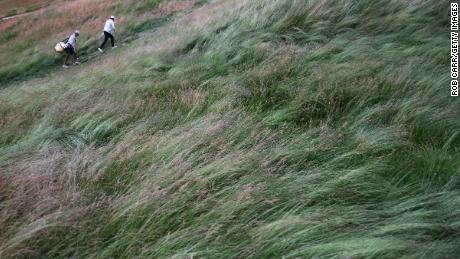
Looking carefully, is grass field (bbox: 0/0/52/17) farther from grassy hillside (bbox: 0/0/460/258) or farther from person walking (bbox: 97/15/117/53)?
grassy hillside (bbox: 0/0/460/258)

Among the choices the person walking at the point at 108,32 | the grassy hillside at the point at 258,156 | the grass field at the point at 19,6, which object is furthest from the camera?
the grass field at the point at 19,6

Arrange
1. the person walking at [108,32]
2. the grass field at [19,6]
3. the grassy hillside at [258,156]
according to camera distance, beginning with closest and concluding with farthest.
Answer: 1. the grassy hillside at [258,156]
2. the person walking at [108,32]
3. the grass field at [19,6]

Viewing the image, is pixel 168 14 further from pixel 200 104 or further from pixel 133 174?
pixel 133 174

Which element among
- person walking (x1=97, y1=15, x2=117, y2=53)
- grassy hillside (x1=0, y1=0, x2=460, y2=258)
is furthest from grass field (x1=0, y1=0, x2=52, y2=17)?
grassy hillside (x1=0, y1=0, x2=460, y2=258)

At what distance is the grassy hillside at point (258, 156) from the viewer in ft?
8.79

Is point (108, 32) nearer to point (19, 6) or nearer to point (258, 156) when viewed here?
point (258, 156)

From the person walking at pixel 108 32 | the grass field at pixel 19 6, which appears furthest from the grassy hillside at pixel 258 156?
the grass field at pixel 19 6

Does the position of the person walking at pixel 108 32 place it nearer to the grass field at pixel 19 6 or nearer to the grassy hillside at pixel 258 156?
the grassy hillside at pixel 258 156

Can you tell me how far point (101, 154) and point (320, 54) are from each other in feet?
13.1

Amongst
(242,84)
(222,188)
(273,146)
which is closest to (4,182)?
(222,188)

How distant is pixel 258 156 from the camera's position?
11.6 ft

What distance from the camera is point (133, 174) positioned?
3.54 m

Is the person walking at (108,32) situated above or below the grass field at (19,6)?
below

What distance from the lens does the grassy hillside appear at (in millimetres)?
2678
